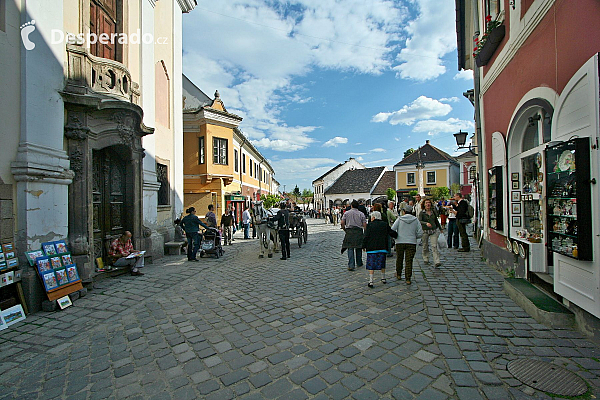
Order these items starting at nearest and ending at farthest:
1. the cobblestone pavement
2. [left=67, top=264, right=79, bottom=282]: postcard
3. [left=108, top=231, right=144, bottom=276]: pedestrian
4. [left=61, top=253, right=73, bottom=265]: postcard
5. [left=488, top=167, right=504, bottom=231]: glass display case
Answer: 1. the cobblestone pavement
2. [left=67, top=264, right=79, bottom=282]: postcard
3. [left=61, top=253, right=73, bottom=265]: postcard
4. [left=488, top=167, right=504, bottom=231]: glass display case
5. [left=108, top=231, right=144, bottom=276]: pedestrian

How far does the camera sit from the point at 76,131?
20.9ft

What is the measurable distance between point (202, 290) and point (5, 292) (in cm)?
302

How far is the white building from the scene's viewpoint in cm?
520

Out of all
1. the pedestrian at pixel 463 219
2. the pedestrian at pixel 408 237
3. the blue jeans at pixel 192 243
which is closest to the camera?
the pedestrian at pixel 408 237

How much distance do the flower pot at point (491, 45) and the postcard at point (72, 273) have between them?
385 inches

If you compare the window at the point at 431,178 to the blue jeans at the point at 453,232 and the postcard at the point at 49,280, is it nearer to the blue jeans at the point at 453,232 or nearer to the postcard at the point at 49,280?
the blue jeans at the point at 453,232

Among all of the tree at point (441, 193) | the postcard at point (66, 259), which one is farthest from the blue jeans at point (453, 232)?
the tree at point (441, 193)

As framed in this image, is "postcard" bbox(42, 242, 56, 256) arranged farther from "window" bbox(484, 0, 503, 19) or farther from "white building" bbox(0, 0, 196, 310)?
"window" bbox(484, 0, 503, 19)

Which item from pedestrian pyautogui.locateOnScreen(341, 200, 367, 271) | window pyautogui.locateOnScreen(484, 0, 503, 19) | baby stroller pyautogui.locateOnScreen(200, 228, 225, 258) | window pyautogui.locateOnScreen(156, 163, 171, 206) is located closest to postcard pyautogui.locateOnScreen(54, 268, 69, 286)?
baby stroller pyautogui.locateOnScreen(200, 228, 225, 258)

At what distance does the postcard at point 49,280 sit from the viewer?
201 inches

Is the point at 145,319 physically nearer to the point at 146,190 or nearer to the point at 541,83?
the point at 146,190

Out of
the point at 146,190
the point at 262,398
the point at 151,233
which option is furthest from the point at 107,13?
the point at 262,398

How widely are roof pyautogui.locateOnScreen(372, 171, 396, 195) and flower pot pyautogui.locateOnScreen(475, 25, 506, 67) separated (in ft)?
135

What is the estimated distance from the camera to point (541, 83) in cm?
491
